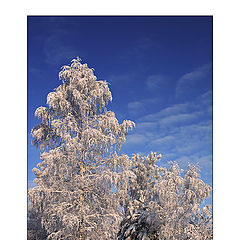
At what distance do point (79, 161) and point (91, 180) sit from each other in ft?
2.28

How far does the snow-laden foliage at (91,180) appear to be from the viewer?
25.3ft

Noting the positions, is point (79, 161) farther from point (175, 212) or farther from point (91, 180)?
point (175, 212)

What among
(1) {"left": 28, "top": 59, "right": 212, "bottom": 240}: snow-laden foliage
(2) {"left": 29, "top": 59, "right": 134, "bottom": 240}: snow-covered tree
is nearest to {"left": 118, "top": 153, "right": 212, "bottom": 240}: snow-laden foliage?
(1) {"left": 28, "top": 59, "right": 212, "bottom": 240}: snow-laden foliage

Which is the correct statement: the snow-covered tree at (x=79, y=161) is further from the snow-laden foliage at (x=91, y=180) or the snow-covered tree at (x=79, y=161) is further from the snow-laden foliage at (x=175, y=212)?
the snow-laden foliage at (x=175, y=212)

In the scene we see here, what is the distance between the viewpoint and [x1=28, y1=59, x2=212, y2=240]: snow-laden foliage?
25.3 ft

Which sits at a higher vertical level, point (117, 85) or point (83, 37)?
point (83, 37)

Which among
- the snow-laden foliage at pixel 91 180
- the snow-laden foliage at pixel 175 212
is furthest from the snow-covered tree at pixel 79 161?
the snow-laden foliage at pixel 175 212

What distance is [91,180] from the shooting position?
8000mm
